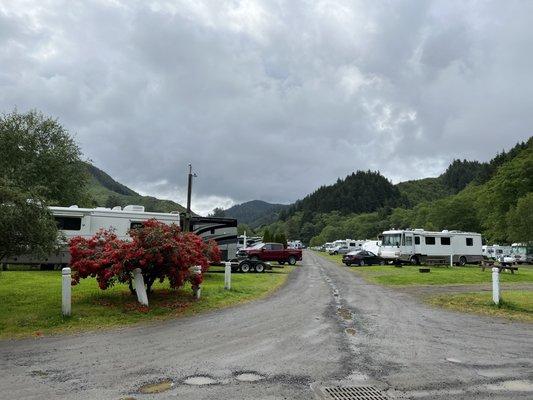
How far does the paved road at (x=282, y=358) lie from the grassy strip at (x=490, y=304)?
1.40 m

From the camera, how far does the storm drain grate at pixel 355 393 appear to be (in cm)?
541

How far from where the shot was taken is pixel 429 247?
119ft

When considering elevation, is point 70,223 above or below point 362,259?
above

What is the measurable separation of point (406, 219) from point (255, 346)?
379ft

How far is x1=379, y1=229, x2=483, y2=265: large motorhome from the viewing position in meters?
36.0

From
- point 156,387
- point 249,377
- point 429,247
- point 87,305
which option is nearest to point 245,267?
point 87,305

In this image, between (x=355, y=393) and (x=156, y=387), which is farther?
(x=156, y=387)

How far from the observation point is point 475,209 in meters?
74.8

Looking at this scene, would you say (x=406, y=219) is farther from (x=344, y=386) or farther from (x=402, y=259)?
(x=344, y=386)

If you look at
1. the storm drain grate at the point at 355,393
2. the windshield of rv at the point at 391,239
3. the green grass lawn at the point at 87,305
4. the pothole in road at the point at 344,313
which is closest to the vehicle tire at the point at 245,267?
the green grass lawn at the point at 87,305

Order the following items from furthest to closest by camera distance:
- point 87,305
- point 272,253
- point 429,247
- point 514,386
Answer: point 429,247
point 272,253
point 87,305
point 514,386

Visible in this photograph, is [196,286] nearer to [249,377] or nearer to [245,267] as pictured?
[249,377]

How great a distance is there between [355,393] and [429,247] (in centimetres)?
3282

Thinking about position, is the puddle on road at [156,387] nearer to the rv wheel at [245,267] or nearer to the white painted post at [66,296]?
the white painted post at [66,296]
